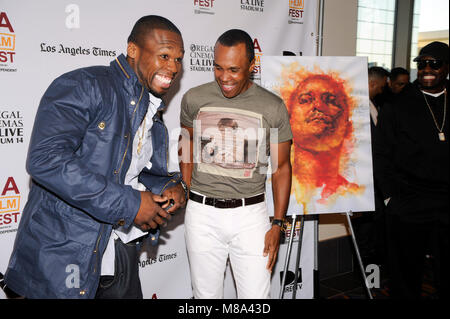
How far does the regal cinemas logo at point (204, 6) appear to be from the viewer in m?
2.74

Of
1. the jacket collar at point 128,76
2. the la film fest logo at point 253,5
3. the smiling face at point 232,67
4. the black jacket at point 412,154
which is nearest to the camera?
the jacket collar at point 128,76

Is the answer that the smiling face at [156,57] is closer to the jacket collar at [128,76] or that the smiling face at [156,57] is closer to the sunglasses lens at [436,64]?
the jacket collar at [128,76]

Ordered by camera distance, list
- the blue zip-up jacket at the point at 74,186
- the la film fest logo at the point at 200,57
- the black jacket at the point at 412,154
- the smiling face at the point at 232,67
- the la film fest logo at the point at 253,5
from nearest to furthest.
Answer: the blue zip-up jacket at the point at 74,186 < the smiling face at the point at 232,67 < the black jacket at the point at 412,154 < the la film fest logo at the point at 200,57 < the la film fest logo at the point at 253,5

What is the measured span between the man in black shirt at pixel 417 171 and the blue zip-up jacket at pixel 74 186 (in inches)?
73.0

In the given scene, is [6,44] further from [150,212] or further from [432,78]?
[432,78]

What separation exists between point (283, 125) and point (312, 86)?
69 cm

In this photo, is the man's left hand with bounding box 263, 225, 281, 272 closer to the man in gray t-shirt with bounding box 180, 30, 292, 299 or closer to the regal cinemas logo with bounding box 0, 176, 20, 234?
the man in gray t-shirt with bounding box 180, 30, 292, 299

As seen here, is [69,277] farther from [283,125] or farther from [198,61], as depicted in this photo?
[198,61]

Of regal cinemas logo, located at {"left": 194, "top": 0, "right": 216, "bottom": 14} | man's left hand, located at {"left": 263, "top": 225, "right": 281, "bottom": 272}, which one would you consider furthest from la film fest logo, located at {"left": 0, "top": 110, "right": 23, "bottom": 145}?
man's left hand, located at {"left": 263, "top": 225, "right": 281, "bottom": 272}

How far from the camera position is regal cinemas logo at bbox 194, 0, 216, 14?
274 cm

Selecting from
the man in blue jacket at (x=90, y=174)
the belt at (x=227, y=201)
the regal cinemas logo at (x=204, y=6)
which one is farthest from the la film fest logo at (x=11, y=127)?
the regal cinemas logo at (x=204, y=6)

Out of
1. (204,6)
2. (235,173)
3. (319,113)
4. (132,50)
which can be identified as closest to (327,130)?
(319,113)

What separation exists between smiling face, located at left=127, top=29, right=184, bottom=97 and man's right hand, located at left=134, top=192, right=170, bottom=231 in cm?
57
